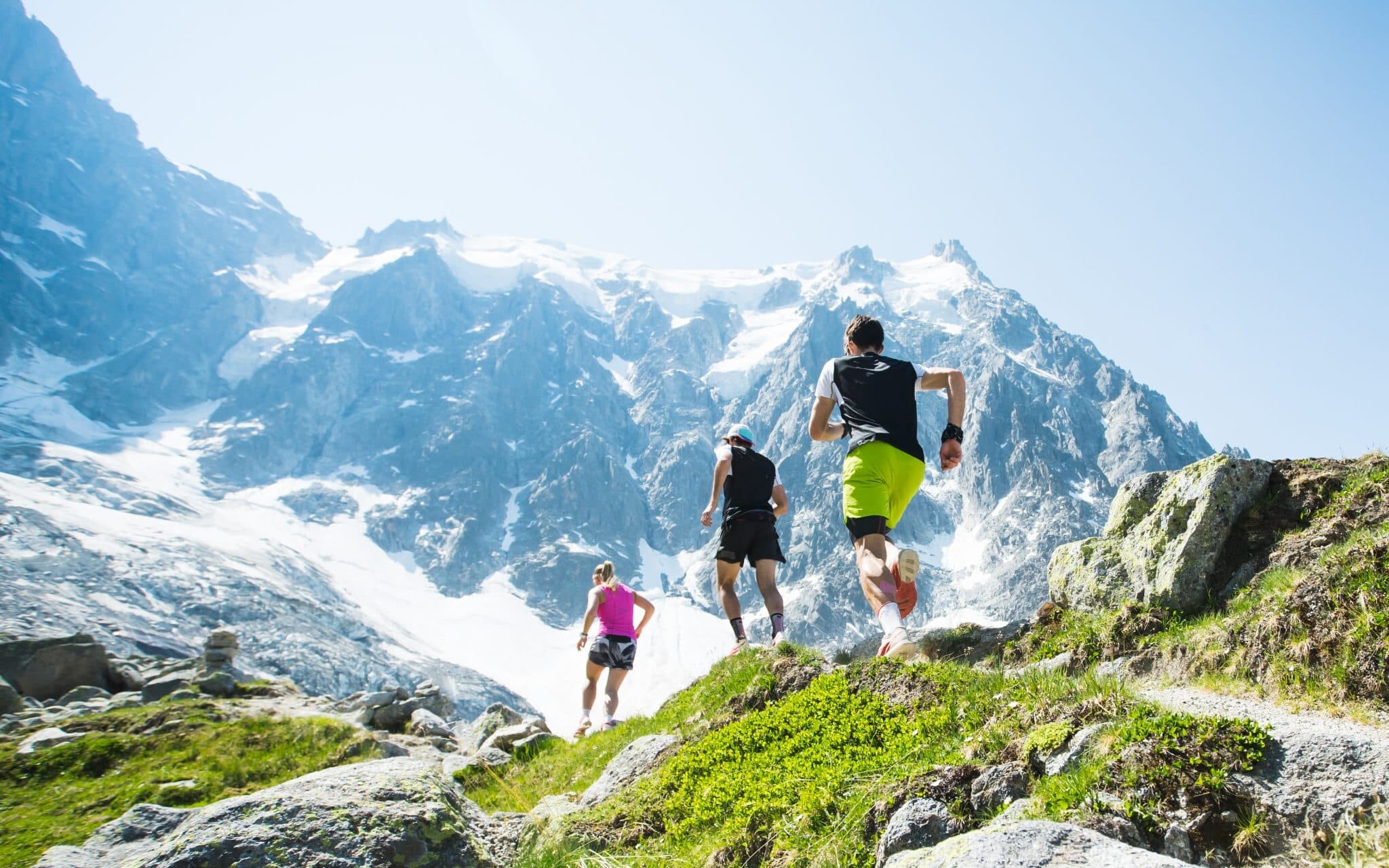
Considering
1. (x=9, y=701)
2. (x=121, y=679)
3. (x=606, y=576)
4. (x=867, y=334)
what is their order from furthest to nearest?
(x=121, y=679), (x=606, y=576), (x=9, y=701), (x=867, y=334)

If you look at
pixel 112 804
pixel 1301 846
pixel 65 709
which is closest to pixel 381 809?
pixel 1301 846

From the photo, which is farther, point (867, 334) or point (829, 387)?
point (867, 334)

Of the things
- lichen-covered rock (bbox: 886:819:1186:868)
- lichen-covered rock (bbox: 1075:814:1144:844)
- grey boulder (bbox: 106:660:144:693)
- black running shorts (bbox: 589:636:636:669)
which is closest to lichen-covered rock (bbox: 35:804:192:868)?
lichen-covered rock (bbox: 886:819:1186:868)

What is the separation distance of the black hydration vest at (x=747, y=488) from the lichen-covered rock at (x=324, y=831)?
7176 mm

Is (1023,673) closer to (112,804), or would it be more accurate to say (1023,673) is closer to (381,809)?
(381,809)

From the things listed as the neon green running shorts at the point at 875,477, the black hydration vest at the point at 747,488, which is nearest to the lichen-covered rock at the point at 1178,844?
the neon green running shorts at the point at 875,477

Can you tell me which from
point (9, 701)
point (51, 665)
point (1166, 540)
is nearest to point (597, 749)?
point (1166, 540)

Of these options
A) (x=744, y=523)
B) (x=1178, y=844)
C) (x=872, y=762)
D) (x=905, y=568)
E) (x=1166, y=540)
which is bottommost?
(x=1178, y=844)

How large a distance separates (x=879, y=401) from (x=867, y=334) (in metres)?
0.98

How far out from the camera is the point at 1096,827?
3.41 m

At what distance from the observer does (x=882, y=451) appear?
7566 mm

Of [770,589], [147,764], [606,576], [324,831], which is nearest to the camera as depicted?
[324,831]

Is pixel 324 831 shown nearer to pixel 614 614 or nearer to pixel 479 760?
pixel 479 760

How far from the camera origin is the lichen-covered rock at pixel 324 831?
4004 mm
